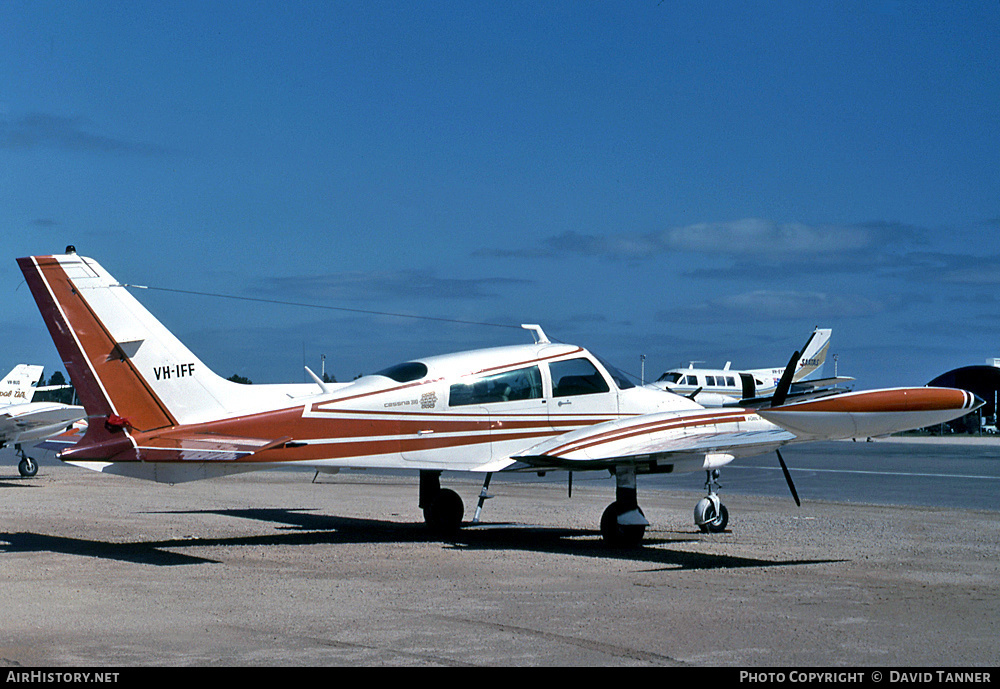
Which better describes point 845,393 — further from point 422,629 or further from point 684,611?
point 422,629

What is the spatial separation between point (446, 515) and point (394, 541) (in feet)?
3.45

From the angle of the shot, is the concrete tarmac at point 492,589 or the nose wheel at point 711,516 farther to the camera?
the nose wheel at point 711,516

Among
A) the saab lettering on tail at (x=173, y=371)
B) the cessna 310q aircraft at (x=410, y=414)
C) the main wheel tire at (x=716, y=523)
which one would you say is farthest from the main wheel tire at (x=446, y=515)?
the saab lettering on tail at (x=173, y=371)

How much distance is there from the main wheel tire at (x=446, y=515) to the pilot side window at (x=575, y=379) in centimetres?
238

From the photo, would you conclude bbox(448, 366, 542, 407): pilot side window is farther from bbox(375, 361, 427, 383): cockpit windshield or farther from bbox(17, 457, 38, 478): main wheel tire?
bbox(17, 457, 38, 478): main wheel tire

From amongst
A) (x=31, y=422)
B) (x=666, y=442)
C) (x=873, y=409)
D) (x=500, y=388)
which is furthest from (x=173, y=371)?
(x=31, y=422)

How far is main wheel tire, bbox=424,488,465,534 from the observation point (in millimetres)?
15477

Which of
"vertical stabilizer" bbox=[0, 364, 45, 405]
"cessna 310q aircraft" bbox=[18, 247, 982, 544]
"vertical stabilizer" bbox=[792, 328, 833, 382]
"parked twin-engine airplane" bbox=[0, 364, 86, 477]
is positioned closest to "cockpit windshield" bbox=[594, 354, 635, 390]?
"cessna 310q aircraft" bbox=[18, 247, 982, 544]

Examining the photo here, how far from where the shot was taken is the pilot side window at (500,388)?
1396 centimetres

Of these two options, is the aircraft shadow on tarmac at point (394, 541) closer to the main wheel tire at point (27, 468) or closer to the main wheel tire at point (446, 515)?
the main wheel tire at point (446, 515)

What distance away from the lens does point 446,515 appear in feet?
50.8

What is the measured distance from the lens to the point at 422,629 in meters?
8.13

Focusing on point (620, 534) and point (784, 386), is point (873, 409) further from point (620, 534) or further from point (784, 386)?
point (620, 534)
